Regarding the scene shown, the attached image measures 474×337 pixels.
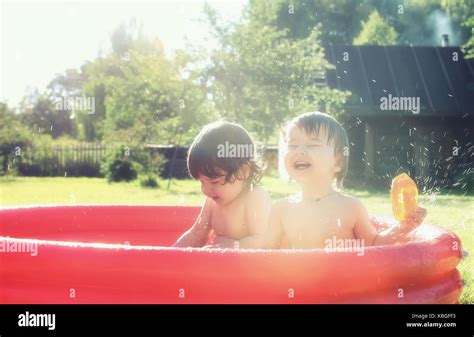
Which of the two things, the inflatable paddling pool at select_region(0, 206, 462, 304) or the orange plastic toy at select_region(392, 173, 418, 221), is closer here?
the inflatable paddling pool at select_region(0, 206, 462, 304)

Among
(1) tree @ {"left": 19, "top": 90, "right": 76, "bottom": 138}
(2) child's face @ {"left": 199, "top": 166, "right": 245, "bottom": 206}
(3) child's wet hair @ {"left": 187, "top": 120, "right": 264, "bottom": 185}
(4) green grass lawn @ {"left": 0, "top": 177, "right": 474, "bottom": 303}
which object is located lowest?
(2) child's face @ {"left": 199, "top": 166, "right": 245, "bottom": 206}

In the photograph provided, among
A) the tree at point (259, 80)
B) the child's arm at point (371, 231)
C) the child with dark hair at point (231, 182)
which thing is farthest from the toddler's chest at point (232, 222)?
the tree at point (259, 80)

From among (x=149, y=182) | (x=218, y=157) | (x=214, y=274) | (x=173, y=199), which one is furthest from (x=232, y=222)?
(x=149, y=182)

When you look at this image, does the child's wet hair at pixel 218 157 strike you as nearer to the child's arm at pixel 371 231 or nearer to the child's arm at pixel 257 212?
the child's arm at pixel 257 212

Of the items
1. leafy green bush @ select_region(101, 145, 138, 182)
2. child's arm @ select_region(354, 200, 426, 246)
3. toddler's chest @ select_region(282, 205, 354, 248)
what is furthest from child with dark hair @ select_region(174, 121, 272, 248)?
leafy green bush @ select_region(101, 145, 138, 182)

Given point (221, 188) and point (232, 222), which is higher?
point (221, 188)

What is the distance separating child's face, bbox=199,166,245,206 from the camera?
120 inches

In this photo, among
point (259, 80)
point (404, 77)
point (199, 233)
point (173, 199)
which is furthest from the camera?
point (404, 77)

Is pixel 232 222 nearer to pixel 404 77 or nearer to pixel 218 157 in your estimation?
pixel 218 157

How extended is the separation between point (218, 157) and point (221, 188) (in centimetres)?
20

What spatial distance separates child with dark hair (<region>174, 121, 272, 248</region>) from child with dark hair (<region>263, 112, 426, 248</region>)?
0.70ft

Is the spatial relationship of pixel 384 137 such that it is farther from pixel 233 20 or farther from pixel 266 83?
pixel 233 20

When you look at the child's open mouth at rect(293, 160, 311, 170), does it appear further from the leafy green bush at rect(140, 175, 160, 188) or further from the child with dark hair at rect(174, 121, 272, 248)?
the leafy green bush at rect(140, 175, 160, 188)

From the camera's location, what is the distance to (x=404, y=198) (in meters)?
2.79
